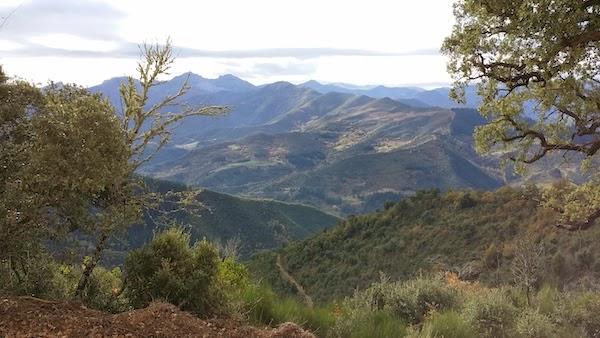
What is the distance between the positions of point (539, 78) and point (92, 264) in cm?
914

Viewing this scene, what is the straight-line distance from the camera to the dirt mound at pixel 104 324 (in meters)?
6.54

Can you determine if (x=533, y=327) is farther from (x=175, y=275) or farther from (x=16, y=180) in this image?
(x=16, y=180)

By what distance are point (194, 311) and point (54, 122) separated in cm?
376

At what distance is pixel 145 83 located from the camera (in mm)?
10008

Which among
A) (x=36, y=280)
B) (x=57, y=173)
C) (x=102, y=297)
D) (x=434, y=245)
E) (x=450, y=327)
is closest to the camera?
(x=57, y=173)

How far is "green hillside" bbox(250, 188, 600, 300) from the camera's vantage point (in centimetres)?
4256

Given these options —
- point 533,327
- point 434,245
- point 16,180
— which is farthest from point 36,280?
point 434,245

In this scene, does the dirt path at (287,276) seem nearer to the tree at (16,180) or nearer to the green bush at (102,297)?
the green bush at (102,297)

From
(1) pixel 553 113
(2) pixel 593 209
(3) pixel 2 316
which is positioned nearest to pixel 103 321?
(3) pixel 2 316

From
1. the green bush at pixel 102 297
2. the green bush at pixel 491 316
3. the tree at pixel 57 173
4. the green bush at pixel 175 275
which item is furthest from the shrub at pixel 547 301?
the tree at pixel 57 173

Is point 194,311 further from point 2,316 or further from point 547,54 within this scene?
point 547,54

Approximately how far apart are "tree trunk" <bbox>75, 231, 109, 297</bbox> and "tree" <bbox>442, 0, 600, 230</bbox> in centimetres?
756

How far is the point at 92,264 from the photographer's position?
8750 millimetres

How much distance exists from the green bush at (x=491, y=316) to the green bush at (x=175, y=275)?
15.5 feet
